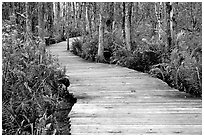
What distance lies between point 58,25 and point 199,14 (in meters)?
12.5

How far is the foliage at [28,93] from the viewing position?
545 cm

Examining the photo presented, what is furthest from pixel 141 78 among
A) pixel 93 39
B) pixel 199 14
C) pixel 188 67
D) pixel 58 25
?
pixel 58 25

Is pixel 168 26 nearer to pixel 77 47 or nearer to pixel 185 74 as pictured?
pixel 185 74

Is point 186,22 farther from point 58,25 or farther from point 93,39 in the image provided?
point 58,25

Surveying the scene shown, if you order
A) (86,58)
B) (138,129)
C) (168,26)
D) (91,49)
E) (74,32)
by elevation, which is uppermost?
(168,26)

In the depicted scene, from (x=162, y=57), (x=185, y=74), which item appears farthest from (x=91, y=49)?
(x=185, y=74)

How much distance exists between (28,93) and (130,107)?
173cm

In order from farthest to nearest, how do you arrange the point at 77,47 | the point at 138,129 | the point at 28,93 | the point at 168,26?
the point at 77,47 → the point at 168,26 → the point at 28,93 → the point at 138,129

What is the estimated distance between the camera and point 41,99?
611cm

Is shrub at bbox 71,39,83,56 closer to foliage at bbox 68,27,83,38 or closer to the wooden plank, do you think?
the wooden plank

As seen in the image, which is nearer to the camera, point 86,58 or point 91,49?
point 86,58

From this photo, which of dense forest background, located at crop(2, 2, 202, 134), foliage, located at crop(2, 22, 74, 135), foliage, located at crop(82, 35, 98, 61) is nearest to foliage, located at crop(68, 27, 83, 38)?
dense forest background, located at crop(2, 2, 202, 134)

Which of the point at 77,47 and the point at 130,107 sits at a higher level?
the point at 77,47

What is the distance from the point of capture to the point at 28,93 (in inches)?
245
